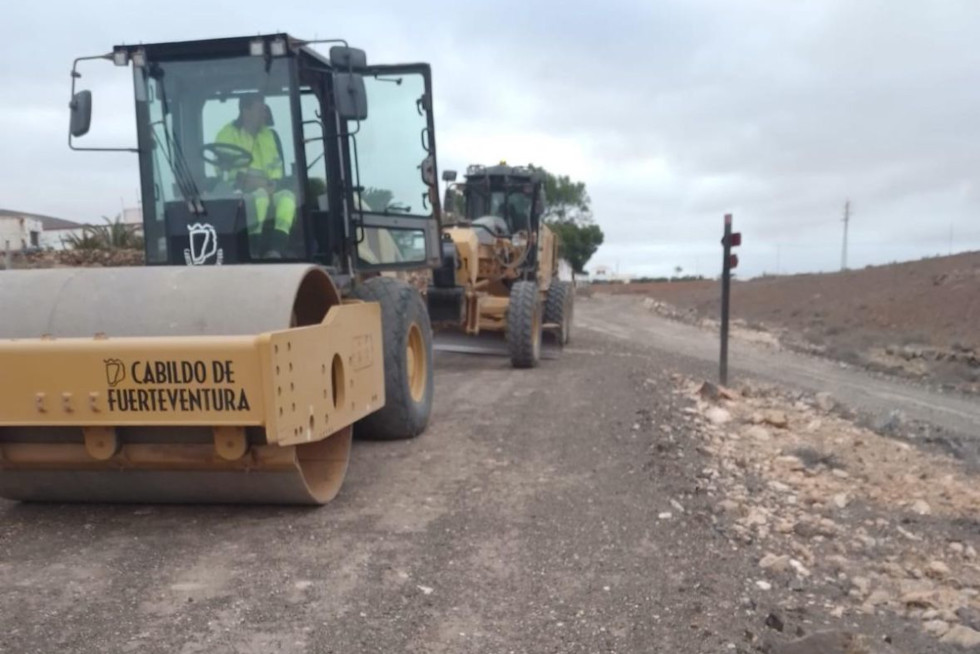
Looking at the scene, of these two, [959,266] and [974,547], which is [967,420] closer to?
[974,547]

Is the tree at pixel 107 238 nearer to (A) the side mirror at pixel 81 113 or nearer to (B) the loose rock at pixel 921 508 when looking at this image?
(A) the side mirror at pixel 81 113

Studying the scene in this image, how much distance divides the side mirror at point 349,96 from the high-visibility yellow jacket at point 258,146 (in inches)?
23.9

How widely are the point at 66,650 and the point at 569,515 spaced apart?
289 cm

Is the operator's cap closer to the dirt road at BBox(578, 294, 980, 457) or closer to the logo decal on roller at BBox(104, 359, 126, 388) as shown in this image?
the logo decal on roller at BBox(104, 359, 126, 388)

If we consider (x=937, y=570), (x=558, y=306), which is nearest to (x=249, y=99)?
(x=937, y=570)

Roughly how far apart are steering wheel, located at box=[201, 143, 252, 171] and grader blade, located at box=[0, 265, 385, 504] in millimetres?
1370

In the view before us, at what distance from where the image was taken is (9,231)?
15.8m

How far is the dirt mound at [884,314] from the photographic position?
23078 mm

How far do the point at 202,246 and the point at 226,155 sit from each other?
643 millimetres

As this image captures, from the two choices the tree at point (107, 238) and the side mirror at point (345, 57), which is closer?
the side mirror at point (345, 57)

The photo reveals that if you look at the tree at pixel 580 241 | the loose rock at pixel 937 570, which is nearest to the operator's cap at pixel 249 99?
the loose rock at pixel 937 570

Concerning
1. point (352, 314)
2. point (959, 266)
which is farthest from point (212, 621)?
point (959, 266)

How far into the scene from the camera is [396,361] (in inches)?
289

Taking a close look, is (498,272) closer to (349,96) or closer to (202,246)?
(202,246)
